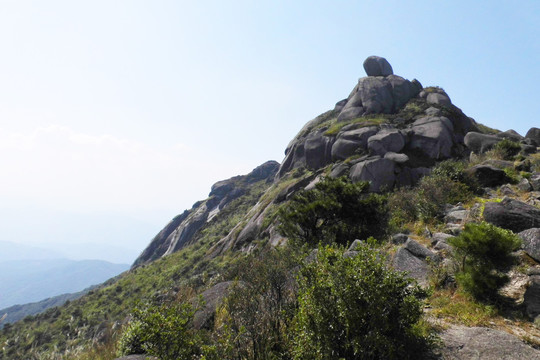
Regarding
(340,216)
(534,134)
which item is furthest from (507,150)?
(534,134)

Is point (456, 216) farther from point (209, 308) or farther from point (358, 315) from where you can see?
point (358, 315)

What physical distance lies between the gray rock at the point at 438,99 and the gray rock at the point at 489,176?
23.7 metres

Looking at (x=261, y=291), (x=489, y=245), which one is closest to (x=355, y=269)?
(x=261, y=291)

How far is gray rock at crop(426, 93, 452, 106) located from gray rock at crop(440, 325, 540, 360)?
125ft

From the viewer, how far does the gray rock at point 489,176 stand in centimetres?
1670

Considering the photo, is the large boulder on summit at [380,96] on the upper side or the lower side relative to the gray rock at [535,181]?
upper

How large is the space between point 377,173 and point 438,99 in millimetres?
21122

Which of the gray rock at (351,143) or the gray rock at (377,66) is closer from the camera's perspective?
the gray rock at (351,143)

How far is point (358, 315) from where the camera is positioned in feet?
13.5

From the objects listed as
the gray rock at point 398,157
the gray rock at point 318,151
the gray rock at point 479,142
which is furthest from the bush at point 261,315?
the gray rock at point 318,151

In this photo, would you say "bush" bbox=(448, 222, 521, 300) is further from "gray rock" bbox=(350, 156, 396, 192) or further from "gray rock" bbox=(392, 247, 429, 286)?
"gray rock" bbox=(350, 156, 396, 192)

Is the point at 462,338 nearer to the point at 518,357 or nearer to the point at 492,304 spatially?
the point at 518,357

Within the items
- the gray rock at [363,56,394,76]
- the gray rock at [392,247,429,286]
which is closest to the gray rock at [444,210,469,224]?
the gray rock at [392,247,429,286]

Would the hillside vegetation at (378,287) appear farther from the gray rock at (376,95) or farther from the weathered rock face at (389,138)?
the gray rock at (376,95)
